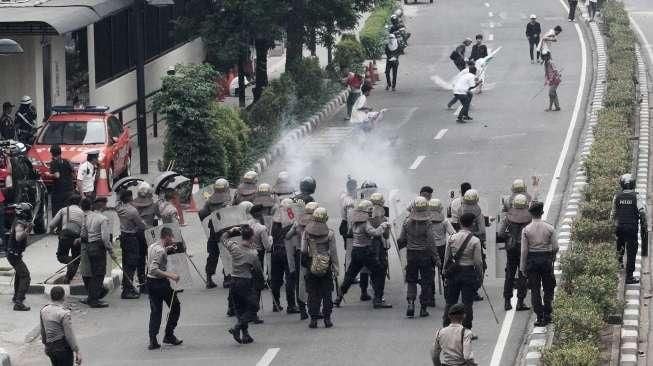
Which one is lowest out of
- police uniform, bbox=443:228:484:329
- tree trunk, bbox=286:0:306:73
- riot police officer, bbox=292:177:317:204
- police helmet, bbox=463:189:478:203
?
police uniform, bbox=443:228:484:329

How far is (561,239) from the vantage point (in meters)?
24.1

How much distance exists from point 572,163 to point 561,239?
706 cm

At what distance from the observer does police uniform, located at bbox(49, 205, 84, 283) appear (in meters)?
21.2

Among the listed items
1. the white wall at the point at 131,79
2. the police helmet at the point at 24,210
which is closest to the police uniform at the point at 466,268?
the police helmet at the point at 24,210

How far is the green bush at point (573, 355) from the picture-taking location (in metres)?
15.8

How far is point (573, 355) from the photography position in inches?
623

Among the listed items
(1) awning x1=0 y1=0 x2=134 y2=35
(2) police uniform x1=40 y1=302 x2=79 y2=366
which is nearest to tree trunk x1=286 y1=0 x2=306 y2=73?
(1) awning x1=0 y1=0 x2=134 y2=35

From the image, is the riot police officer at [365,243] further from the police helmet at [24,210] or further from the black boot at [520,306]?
the police helmet at [24,210]

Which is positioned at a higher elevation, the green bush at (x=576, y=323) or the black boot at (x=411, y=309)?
the green bush at (x=576, y=323)

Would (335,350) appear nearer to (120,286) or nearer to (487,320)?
(487,320)

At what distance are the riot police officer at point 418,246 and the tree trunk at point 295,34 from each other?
17.8 m

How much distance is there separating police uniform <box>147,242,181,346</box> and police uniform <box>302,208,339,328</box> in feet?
5.68

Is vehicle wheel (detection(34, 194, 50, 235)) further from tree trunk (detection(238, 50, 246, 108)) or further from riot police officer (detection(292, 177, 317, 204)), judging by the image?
tree trunk (detection(238, 50, 246, 108))

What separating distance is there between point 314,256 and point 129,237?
3145 millimetres
